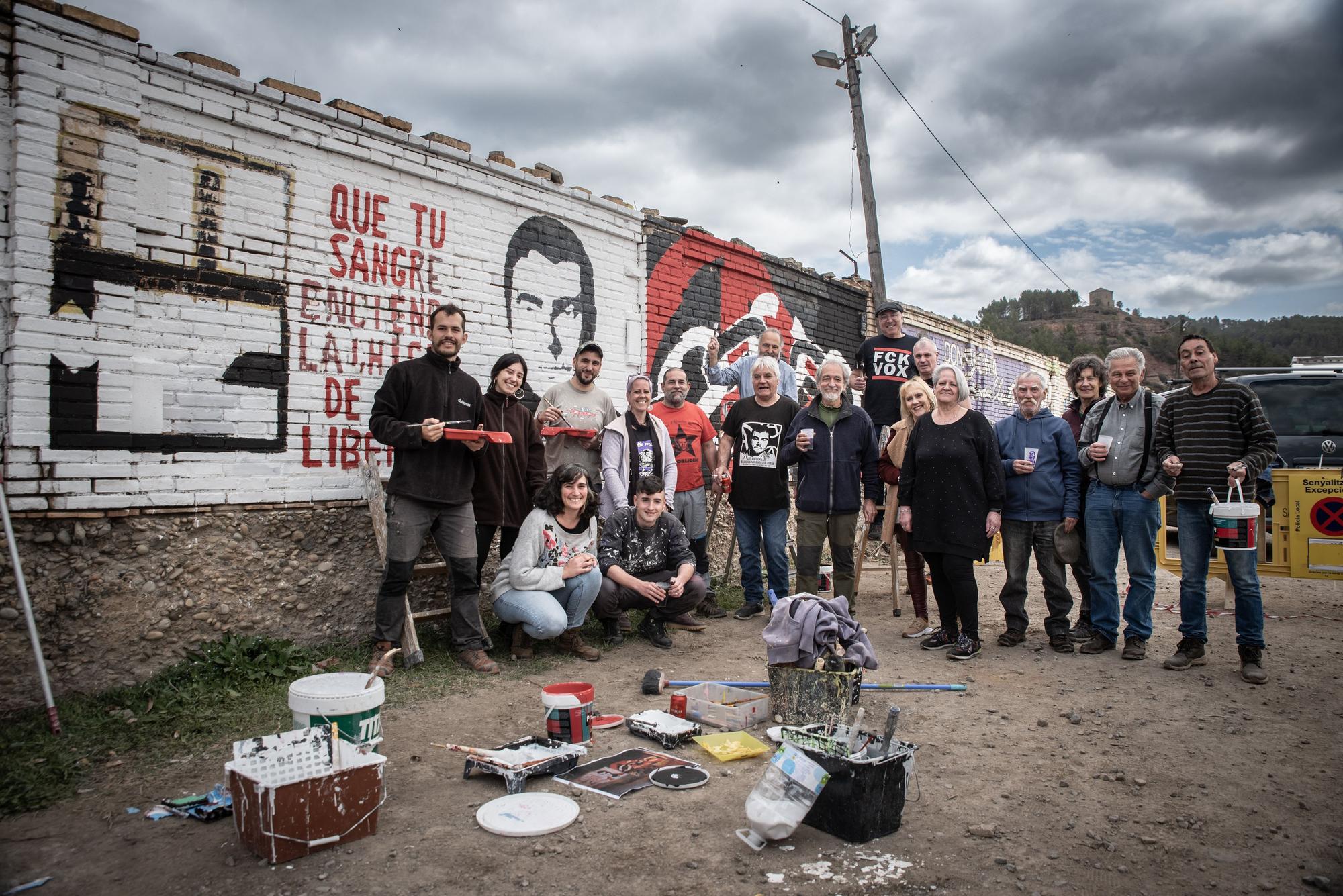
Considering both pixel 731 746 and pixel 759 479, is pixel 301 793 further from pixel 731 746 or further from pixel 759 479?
pixel 759 479

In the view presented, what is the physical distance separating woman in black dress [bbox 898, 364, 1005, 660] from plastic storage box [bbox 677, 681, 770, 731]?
172cm

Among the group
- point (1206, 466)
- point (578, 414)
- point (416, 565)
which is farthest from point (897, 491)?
point (416, 565)

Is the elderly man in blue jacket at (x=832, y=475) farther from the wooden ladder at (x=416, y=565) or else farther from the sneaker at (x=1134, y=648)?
the wooden ladder at (x=416, y=565)

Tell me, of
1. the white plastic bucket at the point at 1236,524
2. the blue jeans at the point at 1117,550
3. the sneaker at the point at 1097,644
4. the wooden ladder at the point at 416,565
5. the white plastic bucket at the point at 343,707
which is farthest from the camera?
the sneaker at the point at 1097,644

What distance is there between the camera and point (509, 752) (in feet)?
11.1

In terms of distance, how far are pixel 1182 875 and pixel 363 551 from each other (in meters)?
4.79

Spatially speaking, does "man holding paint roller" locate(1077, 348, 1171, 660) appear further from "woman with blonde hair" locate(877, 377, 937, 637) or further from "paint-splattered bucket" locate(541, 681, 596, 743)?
"paint-splattered bucket" locate(541, 681, 596, 743)

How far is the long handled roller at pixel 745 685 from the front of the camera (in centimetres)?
454

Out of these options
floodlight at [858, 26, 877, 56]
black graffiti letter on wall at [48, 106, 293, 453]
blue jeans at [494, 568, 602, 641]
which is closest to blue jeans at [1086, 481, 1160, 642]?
blue jeans at [494, 568, 602, 641]

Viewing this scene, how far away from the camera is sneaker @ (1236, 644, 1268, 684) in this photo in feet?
15.3

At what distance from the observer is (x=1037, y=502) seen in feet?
18.1

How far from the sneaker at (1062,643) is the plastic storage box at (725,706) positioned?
94.9 inches

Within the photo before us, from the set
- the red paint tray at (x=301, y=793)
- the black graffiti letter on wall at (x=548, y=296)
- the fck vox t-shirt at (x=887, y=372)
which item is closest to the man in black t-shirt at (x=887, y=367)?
the fck vox t-shirt at (x=887, y=372)

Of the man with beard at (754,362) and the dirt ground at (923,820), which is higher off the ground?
the man with beard at (754,362)
